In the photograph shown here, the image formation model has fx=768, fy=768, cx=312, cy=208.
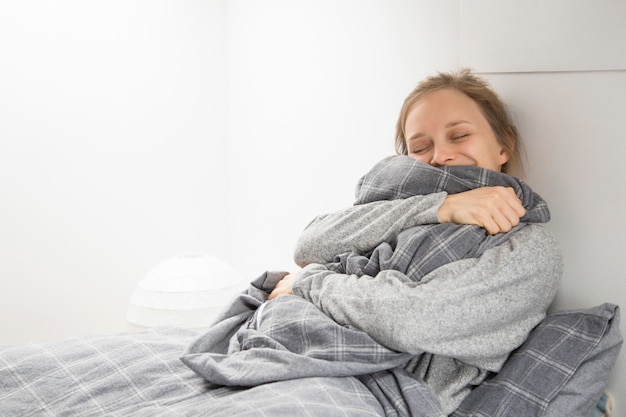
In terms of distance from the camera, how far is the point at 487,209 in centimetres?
135

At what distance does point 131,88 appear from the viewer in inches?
105

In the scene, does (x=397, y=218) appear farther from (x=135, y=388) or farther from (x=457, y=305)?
(x=135, y=388)

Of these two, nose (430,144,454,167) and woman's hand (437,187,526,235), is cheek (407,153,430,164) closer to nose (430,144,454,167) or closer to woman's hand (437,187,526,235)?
nose (430,144,454,167)

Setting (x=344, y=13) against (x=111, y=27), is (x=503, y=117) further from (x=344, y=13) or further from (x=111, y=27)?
(x=111, y=27)

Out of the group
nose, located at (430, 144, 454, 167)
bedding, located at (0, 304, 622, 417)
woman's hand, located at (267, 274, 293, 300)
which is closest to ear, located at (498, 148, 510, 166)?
nose, located at (430, 144, 454, 167)

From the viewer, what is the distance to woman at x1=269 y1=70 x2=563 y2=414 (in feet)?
3.99

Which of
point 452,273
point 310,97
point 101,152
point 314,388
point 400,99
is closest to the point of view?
point 314,388

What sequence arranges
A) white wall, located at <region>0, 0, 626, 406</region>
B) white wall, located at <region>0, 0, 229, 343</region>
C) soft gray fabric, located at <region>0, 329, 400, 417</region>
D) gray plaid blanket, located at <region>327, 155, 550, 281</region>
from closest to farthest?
soft gray fabric, located at <region>0, 329, 400, 417</region>
gray plaid blanket, located at <region>327, 155, 550, 281</region>
white wall, located at <region>0, 0, 626, 406</region>
white wall, located at <region>0, 0, 229, 343</region>

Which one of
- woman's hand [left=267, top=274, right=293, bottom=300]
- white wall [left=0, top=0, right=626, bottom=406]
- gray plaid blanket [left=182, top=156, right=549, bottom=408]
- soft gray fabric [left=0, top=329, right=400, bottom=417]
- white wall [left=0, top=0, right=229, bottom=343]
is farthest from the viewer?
white wall [left=0, top=0, right=229, bottom=343]

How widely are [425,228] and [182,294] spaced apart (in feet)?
3.48

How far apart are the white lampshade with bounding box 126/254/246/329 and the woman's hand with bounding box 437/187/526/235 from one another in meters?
0.97

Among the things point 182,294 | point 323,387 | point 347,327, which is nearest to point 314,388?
point 323,387

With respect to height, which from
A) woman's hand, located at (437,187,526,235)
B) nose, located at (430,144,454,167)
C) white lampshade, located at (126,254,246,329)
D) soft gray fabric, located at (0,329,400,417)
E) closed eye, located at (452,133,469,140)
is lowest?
white lampshade, located at (126,254,246,329)

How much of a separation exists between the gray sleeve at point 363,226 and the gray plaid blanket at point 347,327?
0.03 metres
